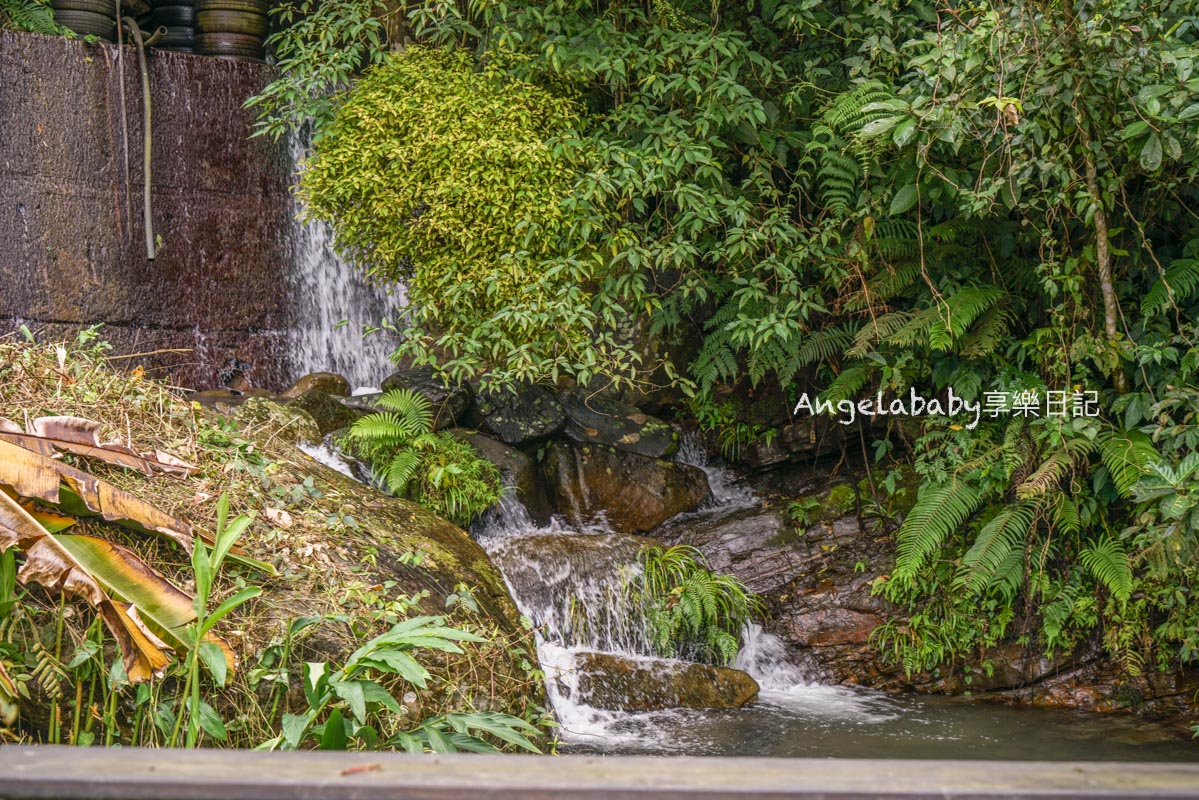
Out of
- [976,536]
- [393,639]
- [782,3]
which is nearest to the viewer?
[393,639]

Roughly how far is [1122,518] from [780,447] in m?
2.68

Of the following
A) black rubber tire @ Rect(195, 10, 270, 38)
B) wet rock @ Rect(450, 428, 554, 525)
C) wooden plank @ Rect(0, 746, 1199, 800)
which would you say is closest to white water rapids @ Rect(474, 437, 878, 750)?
wet rock @ Rect(450, 428, 554, 525)

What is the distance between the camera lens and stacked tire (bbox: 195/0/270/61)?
9.85 m

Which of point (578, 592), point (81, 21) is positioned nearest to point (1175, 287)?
point (578, 592)

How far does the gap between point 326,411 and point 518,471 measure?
157 centimetres

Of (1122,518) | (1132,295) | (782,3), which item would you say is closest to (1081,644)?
(1122,518)

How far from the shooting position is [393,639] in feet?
10.5

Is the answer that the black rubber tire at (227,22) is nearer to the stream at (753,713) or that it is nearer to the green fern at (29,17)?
the green fern at (29,17)

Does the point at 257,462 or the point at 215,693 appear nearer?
the point at 215,693

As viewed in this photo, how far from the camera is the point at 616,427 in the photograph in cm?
835

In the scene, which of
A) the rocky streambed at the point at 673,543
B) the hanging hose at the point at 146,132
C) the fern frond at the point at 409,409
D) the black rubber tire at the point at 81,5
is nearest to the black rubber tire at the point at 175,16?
the black rubber tire at the point at 81,5

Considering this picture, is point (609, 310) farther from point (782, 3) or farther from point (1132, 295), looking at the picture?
point (1132, 295)

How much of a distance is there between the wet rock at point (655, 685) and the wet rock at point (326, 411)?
2850 mm

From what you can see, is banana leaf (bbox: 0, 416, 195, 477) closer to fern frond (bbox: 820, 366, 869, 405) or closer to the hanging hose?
fern frond (bbox: 820, 366, 869, 405)
